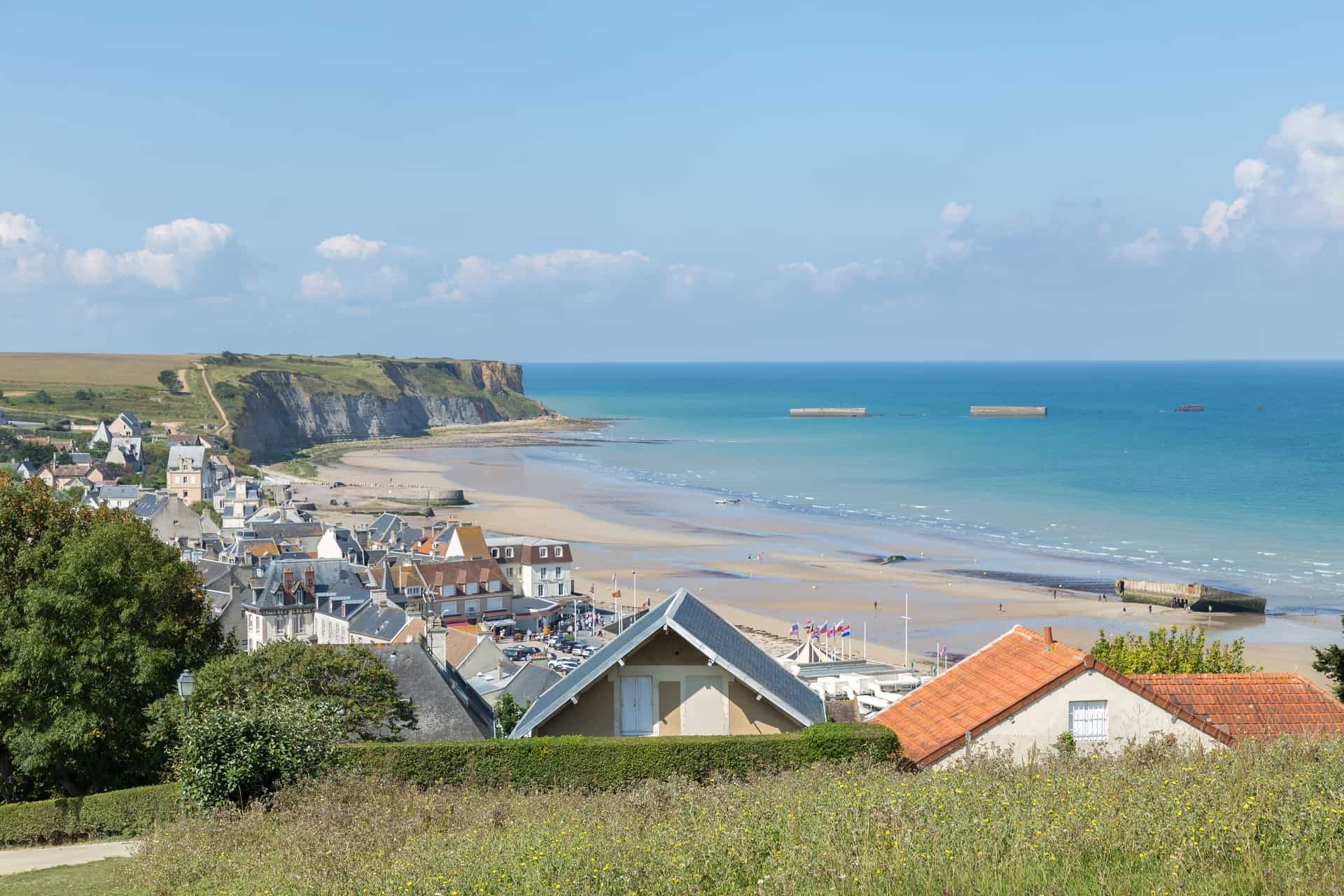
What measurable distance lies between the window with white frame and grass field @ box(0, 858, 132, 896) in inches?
394

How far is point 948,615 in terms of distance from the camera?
173 ft

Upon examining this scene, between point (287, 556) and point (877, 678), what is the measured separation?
33.2 m

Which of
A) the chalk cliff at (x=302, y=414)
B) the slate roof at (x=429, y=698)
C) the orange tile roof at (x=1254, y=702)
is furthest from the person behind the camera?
the chalk cliff at (x=302, y=414)

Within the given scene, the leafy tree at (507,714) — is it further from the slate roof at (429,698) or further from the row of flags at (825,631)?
Result: the row of flags at (825,631)

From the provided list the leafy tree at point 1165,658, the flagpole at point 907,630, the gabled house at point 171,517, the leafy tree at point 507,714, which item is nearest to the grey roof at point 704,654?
the leafy tree at point 1165,658

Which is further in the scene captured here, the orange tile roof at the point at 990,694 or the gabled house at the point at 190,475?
the gabled house at the point at 190,475

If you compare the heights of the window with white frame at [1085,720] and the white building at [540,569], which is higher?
the window with white frame at [1085,720]

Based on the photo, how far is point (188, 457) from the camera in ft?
322

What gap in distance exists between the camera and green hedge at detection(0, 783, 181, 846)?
59.1 feet

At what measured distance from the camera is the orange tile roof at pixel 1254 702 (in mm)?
14602

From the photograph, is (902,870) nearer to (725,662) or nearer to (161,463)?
(725,662)

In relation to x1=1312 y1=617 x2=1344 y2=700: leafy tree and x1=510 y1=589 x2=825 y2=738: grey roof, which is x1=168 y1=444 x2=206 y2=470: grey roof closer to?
x1=510 y1=589 x2=825 y2=738: grey roof

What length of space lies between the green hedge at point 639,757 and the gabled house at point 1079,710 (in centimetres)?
89

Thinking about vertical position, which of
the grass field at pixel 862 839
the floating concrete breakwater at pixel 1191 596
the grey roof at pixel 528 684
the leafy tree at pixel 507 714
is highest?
the grass field at pixel 862 839
